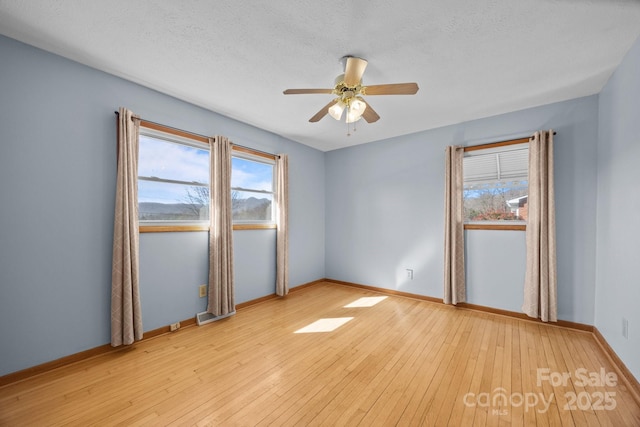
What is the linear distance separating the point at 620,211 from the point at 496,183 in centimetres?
→ 131

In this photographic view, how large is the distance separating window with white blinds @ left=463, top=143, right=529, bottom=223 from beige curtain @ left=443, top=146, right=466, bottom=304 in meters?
0.18

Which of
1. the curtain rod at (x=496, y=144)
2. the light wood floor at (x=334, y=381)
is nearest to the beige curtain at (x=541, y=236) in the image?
the curtain rod at (x=496, y=144)

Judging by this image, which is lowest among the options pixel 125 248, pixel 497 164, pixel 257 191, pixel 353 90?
pixel 125 248

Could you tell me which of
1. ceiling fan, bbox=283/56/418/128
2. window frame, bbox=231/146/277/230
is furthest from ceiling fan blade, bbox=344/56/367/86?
window frame, bbox=231/146/277/230

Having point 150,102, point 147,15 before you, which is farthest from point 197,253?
point 147,15

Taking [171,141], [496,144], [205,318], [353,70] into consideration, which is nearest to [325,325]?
[205,318]

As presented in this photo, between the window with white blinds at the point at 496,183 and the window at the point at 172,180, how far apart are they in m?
3.66

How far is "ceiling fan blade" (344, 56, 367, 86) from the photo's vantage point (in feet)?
6.77

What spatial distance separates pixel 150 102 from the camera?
2748 millimetres

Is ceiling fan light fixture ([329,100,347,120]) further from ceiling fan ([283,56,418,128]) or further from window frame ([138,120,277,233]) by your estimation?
window frame ([138,120,277,233])

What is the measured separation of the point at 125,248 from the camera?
2.41 metres

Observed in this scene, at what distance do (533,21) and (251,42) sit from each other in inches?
81.0

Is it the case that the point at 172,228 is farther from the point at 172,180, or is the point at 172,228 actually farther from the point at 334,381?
the point at 334,381

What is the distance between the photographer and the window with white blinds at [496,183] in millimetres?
3270
